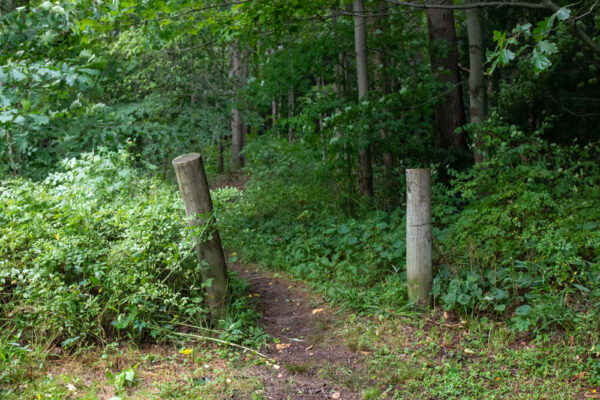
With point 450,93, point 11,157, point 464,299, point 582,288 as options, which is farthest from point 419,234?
point 11,157

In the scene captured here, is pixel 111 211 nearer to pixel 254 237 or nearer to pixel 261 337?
pixel 261 337

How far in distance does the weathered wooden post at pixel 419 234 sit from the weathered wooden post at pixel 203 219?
202 cm

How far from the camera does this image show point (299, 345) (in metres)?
4.86

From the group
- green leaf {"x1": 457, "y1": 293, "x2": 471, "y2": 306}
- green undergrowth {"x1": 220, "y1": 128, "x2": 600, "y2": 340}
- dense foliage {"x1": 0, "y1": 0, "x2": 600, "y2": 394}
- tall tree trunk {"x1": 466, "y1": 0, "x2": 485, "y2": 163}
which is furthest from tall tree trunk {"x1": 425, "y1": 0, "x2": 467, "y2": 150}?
→ green leaf {"x1": 457, "y1": 293, "x2": 471, "y2": 306}

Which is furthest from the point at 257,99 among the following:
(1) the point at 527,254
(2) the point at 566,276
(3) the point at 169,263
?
(2) the point at 566,276

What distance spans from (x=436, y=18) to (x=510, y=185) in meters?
4.73

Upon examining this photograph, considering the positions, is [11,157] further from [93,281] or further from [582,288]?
[582,288]

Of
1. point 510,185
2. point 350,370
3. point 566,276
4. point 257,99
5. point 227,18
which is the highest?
point 227,18

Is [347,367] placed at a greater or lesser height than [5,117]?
lesser

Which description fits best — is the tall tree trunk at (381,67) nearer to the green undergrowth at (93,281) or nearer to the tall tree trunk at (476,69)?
the tall tree trunk at (476,69)

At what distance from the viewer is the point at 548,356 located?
13.7 feet

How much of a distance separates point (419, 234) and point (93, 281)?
10.6 feet

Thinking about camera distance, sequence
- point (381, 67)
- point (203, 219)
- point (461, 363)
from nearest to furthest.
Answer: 1. point (461, 363)
2. point (203, 219)
3. point (381, 67)

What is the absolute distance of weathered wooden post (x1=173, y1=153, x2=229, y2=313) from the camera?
4.81 m
